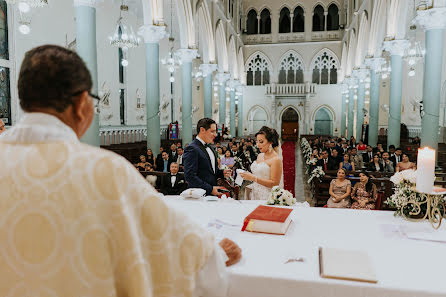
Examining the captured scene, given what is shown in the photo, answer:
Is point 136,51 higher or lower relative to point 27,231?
higher

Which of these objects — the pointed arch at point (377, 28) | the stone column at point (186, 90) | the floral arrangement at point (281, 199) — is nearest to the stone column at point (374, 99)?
the pointed arch at point (377, 28)

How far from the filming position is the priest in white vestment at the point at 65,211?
0.93m

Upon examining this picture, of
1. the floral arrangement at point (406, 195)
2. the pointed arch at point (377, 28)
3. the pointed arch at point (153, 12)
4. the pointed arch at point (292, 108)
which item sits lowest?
the floral arrangement at point (406, 195)

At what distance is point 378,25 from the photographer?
14.6 m

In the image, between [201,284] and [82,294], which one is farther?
[201,284]

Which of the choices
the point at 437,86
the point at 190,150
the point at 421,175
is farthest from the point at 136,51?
the point at 421,175

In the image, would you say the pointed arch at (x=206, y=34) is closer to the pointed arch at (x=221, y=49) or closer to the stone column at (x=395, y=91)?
the pointed arch at (x=221, y=49)

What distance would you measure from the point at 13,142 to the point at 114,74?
14.7 metres

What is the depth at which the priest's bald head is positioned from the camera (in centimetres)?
95

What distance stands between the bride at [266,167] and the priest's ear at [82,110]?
2.88m

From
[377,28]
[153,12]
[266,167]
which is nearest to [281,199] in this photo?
[266,167]

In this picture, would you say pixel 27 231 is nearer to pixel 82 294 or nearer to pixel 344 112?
pixel 82 294

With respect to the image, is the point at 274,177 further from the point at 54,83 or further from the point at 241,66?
the point at 241,66

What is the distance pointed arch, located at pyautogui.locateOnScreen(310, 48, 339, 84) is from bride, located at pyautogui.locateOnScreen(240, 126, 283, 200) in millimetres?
24977
